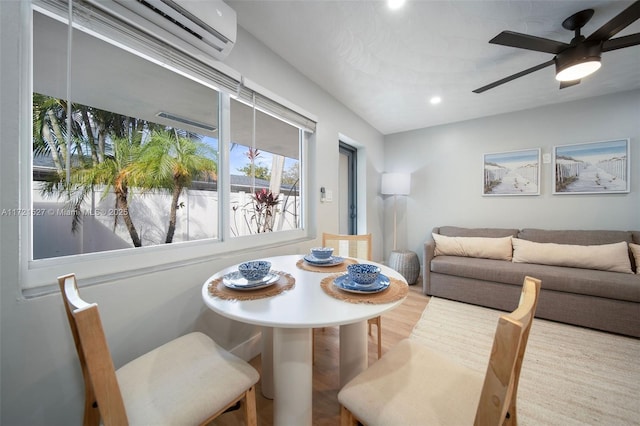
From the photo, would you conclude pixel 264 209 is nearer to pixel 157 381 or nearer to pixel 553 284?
pixel 157 381

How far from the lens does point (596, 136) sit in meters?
2.63

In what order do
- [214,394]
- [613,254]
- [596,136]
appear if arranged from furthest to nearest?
[596,136] → [613,254] → [214,394]

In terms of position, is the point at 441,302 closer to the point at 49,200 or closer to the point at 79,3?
the point at 49,200

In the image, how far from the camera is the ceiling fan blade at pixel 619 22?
3.74ft

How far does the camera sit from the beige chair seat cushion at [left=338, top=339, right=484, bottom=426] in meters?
0.68

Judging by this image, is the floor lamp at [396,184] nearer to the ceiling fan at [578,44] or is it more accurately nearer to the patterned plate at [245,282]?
the ceiling fan at [578,44]

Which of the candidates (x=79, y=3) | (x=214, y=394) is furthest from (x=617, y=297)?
(x=79, y=3)

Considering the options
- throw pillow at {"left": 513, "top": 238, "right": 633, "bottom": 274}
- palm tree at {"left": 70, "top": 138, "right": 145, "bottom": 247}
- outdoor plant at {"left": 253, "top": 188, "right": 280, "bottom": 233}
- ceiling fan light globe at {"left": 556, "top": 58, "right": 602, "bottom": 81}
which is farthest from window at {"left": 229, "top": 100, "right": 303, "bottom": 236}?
throw pillow at {"left": 513, "top": 238, "right": 633, "bottom": 274}

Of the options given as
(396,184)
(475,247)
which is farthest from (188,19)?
(475,247)

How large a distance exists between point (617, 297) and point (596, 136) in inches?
75.3

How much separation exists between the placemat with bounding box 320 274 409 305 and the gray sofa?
2.01 meters

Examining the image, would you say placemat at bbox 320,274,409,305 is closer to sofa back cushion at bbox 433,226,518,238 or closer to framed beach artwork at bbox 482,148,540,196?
sofa back cushion at bbox 433,226,518,238

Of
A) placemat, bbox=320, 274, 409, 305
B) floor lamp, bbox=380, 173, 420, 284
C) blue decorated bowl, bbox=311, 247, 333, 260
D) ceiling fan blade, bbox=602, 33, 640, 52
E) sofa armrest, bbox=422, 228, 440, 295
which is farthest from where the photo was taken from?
floor lamp, bbox=380, 173, 420, 284

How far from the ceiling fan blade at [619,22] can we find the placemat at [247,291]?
85.5 inches
